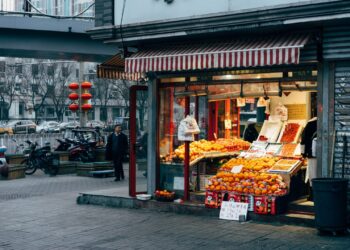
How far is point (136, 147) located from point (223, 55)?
3.63 metres

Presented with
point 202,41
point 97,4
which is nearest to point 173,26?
point 202,41

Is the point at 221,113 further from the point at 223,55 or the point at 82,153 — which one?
the point at 82,153

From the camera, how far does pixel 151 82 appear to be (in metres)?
13.4

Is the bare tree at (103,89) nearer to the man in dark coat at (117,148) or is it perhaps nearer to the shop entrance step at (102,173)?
the shop entrance step at (102,173)

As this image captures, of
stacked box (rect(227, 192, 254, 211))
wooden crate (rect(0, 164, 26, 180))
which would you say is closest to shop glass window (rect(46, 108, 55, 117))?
wooden crate (rect(0, 164, 26, 180))

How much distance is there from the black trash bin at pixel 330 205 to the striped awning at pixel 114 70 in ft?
19.1

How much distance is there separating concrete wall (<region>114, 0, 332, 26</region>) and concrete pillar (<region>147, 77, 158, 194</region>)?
1.44 metres

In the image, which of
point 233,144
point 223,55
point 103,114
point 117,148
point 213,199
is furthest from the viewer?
point 103,114

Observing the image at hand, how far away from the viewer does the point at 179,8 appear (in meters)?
12.2

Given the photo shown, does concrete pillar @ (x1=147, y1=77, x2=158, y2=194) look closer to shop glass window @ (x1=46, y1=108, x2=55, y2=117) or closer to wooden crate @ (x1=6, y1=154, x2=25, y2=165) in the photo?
wooden crate @ (x1=6, y1=154, x2=25, y2=165)

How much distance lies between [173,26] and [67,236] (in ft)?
14.8

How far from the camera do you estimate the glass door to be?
44.4 ft

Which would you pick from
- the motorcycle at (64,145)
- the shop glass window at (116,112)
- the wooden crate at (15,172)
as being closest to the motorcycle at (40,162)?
the wooden crate at (15,172)

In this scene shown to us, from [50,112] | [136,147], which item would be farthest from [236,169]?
[50,112]
